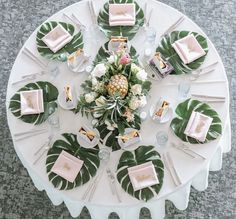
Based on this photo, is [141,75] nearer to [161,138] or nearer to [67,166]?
[161,138]

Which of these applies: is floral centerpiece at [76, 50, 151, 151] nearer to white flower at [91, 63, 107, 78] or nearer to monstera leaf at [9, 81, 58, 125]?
white flower at [91, 63, 107, 78]

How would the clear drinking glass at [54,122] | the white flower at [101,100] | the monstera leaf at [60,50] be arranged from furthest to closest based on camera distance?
1. the monstera leaf at [60,50]
2. the clear drinking glass at [54,122]
3. the white flower at [101,100]

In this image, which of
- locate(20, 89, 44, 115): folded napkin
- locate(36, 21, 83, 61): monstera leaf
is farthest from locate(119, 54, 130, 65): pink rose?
locate(20, 89, 44, 115): folded napkin

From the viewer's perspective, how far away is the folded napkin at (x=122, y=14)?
220 centimetres

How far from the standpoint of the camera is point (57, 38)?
7.25 feet

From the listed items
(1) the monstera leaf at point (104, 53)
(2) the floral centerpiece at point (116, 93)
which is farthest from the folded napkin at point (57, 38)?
(2) the floral centerpiece at point (116, 93)

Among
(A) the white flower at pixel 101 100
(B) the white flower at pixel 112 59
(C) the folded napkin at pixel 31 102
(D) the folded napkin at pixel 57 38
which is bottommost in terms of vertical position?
(C) the folded napkin at pixel 31 102

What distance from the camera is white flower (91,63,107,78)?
1.94m

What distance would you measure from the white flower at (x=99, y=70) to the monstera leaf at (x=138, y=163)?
1.23 ft

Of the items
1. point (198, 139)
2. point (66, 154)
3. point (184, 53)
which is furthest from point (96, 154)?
point (184, 53)

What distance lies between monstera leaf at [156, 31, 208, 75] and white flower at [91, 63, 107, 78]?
1.18 feet

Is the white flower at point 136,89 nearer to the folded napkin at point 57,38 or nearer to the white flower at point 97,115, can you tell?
the white flower at point 97,115

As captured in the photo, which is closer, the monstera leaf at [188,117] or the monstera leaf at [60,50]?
the monstera leaf at [188,117]

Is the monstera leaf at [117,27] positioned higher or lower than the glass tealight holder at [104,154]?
higher
